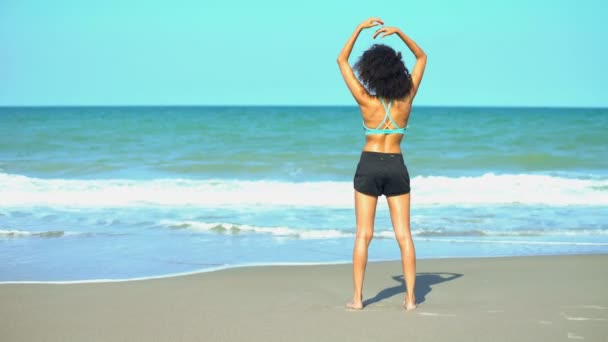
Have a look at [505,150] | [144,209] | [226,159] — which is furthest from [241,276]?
[505,150]

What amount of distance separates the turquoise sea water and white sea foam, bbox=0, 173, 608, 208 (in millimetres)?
40

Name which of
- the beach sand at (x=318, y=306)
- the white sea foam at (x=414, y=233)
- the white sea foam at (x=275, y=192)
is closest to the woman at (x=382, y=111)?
the beach sand at (x=318, y=306)

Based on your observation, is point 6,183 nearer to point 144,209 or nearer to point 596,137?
point 144,209

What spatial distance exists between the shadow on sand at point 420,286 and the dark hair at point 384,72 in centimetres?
162

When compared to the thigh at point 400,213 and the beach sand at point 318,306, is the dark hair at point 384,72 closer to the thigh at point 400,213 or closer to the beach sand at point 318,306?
the thigh at point 400,213

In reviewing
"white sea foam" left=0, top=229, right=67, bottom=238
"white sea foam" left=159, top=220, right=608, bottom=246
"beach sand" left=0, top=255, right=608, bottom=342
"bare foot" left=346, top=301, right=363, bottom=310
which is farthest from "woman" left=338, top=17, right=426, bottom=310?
"white sea foam" left=0, top=229, right=67, bottom=238

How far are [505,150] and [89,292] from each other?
72.1 ft

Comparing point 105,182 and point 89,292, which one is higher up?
point 105,182

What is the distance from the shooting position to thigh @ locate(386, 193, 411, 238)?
16.1 ft

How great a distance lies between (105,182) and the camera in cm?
1645

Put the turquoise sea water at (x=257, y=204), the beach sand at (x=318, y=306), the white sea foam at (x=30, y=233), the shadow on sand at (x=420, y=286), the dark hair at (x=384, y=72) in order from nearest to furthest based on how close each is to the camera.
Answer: the beach sand at (x=318, y=306), the dark hair at (x=384, y=72), the shadow on sand at (x=420, y=286), the turquoise sea water at (x=257, y=204), the white sea foam at (x=30, y=233)

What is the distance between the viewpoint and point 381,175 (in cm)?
479

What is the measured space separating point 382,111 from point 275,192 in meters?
10.1

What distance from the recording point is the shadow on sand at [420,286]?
5.49m
